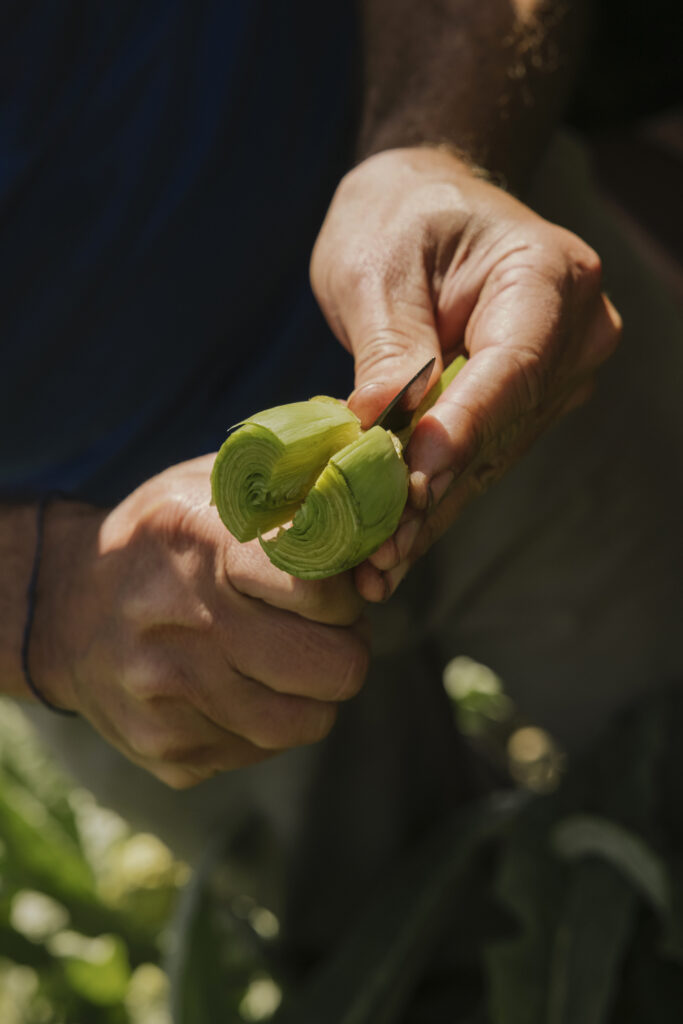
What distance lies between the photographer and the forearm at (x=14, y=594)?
154cm

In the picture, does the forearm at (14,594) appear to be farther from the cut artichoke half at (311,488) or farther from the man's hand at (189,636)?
the cut artichoke half at (311,488)

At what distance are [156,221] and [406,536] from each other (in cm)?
86

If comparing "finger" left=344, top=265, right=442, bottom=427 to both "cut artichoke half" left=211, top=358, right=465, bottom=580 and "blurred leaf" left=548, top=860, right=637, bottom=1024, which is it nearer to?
"cut artichoke half" left=211, top=358, right=465, bottom=580

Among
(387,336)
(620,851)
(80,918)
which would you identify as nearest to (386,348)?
(387,336)

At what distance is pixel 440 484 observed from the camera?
3.73 ft

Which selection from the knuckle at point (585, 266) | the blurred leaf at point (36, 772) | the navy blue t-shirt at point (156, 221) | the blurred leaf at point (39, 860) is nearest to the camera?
the knuckle at point (585, 266)

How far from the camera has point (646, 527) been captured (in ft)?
7.86

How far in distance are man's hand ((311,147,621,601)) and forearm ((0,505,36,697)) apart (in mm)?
634

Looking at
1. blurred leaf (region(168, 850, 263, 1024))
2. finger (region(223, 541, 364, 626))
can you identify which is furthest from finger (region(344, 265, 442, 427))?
blurred leaf (region(168, 850, 263, 1024))

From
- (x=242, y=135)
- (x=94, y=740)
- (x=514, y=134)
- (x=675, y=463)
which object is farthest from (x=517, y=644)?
(x=242, y=135)

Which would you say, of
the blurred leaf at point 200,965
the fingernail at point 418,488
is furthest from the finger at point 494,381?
the blurred leaf at point 200,965

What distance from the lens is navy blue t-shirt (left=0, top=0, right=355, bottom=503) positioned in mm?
1535

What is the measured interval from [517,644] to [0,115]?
1808 millimetres

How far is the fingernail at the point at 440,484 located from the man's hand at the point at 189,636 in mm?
166
